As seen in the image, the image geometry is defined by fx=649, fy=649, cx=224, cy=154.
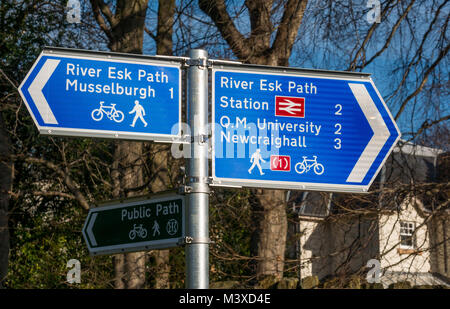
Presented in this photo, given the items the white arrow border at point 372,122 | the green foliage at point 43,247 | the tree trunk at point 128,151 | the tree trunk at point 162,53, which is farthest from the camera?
the green foliage at point 43,247

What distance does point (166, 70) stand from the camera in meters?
2.97

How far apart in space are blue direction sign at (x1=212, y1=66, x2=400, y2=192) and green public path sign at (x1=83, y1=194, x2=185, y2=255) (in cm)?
28

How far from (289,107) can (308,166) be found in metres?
0.29

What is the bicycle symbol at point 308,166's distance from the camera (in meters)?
2.96

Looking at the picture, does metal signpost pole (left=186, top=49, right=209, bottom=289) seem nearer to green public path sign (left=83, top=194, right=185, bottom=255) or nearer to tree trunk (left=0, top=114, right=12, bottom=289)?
green public path sign (left=83, top=194, right=185, bottom=255)

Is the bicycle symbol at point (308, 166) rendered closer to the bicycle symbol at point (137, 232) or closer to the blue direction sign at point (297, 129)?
the blue direction sign at point (297, 129)

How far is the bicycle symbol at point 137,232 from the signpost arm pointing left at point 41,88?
671mm

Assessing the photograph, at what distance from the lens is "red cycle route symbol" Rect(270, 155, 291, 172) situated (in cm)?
294

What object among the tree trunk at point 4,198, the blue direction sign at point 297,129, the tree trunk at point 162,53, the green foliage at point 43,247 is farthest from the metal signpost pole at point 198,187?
the green foliage at point 43,247

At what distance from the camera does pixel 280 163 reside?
9.69 feet

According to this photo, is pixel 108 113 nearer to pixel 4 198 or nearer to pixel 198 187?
pixel 198 187

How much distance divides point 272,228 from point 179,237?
6.21m

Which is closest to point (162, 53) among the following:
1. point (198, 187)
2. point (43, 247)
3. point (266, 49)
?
point (266, 49)
